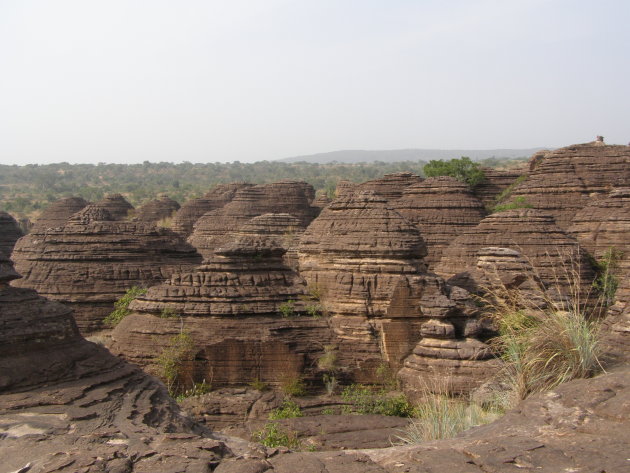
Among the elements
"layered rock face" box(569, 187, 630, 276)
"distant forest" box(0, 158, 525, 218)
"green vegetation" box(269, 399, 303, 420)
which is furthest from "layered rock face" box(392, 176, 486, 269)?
"distant forest" box(0, 158, 525, 218)

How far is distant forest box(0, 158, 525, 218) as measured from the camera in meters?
91.2

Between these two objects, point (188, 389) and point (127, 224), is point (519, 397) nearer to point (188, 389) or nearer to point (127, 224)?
point (188, 389)

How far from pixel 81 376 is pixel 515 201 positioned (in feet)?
76.7

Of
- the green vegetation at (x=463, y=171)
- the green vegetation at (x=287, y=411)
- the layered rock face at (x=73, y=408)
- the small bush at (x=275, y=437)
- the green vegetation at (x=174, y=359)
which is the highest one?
the green vegetation at (x=463, y=171)

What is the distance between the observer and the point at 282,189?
42.0 metres

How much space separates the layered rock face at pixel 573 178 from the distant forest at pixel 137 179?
53.0 meters

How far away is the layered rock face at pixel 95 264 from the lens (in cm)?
2080

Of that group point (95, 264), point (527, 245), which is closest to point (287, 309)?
point (95, 264)

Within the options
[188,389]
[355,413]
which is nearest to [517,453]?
[355,413]

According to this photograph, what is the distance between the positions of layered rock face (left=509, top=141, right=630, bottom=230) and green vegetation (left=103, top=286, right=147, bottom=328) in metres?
16.4

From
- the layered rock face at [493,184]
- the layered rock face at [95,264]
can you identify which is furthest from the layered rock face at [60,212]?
the layered rock face at [493,184]

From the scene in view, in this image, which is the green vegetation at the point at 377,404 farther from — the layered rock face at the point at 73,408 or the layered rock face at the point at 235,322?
the layered rock face at the point at 73,408

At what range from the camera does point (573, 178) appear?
3002 cm

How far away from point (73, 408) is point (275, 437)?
13.8ft
